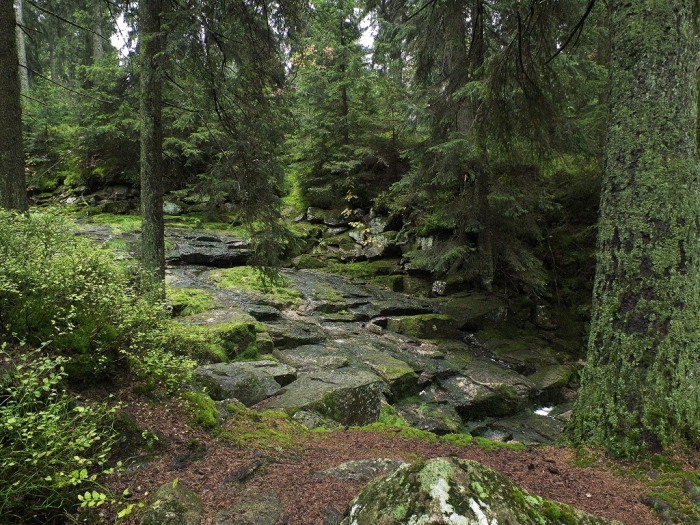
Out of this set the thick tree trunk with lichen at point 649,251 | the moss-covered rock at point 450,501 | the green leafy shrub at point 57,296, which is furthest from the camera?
the thick tree trunk with lichen at point 649,251

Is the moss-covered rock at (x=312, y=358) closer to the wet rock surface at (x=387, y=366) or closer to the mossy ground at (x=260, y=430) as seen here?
the wet rock surface at (x=387, y=366)

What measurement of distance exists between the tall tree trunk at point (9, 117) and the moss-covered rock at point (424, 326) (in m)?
8.53

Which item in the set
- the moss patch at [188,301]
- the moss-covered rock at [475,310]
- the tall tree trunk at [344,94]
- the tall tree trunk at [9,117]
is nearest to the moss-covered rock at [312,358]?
the moss patch at [188,301]

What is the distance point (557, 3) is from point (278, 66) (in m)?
4.60

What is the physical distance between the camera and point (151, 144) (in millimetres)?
6824

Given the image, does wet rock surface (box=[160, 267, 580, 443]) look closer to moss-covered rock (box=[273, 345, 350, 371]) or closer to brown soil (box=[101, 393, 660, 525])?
moss-covered rock (box=[273, 345, 350, 371])

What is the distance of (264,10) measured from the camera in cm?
726

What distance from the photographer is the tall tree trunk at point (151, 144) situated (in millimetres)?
6461

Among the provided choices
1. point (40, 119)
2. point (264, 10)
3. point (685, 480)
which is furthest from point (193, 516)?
point (40, 119)

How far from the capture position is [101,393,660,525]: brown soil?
2.61m

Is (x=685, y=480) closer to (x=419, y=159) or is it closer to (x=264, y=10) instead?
(x=264, y=10)

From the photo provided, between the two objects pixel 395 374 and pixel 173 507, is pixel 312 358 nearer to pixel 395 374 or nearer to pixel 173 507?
pixel 395 374

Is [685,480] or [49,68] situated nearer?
[685,480]

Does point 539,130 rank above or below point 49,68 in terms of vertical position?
below
